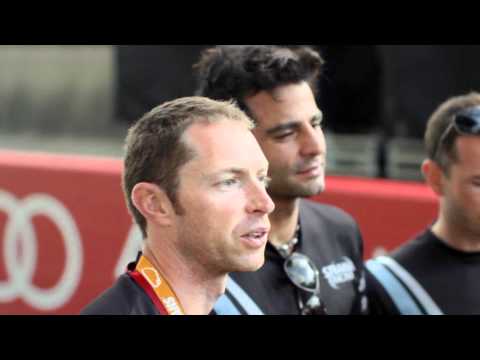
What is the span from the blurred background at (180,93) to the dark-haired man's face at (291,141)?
1.51 meters

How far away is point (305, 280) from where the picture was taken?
3117 millimetres

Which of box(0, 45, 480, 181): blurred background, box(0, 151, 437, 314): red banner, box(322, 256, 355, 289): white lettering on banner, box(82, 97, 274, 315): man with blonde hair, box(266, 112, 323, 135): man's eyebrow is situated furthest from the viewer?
box(0, 151, 437, 314): red banner

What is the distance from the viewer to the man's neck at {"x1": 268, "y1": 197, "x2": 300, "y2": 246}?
315cm

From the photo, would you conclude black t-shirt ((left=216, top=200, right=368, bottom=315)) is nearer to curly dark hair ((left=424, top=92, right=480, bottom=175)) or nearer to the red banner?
curly dark hair ((left=424, top=92, right=480, bottom=175))

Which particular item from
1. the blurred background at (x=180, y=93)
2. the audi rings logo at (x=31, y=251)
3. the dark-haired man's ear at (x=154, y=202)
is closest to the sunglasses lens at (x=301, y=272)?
the dark-haired man's ear at (x=154, y=202)

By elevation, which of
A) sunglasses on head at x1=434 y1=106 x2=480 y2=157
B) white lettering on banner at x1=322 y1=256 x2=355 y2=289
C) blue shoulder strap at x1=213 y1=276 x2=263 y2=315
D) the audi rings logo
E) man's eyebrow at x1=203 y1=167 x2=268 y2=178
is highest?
man's eyebrow at x1=203 y1=167 x2=268 y2=178

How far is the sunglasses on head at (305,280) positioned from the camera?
3.08 m

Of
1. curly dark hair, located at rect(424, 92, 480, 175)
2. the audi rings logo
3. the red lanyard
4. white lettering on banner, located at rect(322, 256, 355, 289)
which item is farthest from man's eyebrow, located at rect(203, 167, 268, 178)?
the audi rings logo

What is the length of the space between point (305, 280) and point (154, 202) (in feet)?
2.96

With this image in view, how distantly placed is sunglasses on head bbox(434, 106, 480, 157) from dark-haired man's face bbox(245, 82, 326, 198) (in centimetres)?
61

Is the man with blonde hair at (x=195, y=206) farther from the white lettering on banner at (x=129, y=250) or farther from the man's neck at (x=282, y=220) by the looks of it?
the white lettering on banner at (x=129, y=250)

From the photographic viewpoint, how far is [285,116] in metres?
3.13

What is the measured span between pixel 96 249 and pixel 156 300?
3.96 metres

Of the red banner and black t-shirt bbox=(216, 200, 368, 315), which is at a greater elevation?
black t-shirt bbox=(216, 200, 368, 315)
